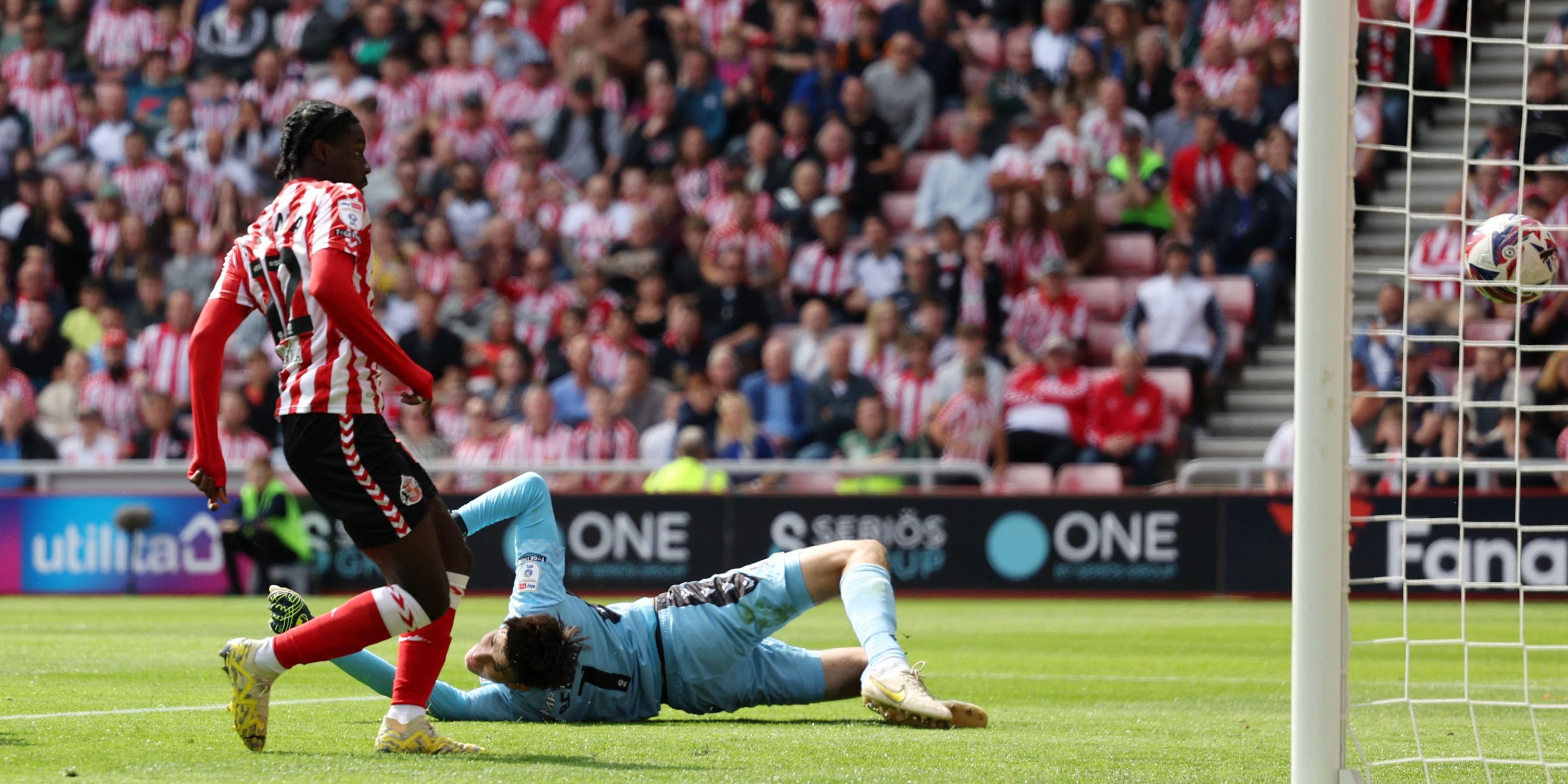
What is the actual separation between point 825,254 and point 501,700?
12.0 m

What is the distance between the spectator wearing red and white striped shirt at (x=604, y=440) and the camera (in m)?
16.9

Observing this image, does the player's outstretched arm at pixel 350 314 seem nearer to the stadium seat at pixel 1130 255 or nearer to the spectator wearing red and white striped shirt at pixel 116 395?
the stadium seat at pixel 1130 255

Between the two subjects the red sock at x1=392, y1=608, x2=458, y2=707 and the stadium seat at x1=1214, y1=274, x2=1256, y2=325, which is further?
the stadium seat at x1=1214, y1=274, x2=1256, y2=325

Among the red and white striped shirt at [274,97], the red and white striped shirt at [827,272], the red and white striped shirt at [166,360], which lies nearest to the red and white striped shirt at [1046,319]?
the red and white striped shirt at [827,272]

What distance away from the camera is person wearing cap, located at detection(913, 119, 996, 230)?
18.5m

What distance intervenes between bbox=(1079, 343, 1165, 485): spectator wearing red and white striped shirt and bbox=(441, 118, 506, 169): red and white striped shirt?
7678mm

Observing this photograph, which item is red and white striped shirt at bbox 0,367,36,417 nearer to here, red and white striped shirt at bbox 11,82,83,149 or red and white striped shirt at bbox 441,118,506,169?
red and white striped shirt at bbox 11,82,83,149

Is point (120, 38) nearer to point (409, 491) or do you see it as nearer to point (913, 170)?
point (913, 170)

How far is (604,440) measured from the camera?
1702cm

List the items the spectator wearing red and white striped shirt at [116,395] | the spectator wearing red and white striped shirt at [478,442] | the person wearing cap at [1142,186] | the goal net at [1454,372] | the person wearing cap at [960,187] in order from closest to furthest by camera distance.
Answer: the goal net at [1454,372], the spectator wearing red and white striped shirt at [478,442], the person wearing cap at [1142,186], the person wearing cap at [960,187], the spectator wearing red and white striped shirt at [116,395]

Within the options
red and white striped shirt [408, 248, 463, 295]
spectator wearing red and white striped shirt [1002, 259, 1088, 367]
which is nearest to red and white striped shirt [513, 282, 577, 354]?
red and white striped shirt [408, 248, 463, 295]

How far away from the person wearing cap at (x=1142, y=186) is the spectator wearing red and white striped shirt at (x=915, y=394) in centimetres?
273

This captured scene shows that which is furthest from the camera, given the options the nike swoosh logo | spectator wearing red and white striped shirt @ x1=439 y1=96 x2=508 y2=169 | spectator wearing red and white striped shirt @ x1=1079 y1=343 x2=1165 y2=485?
spectator wearing red and white striped shirt @ x1=439 y1=96 x2=508 y2=169

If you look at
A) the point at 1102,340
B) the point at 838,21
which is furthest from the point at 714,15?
the point at 1102,340
